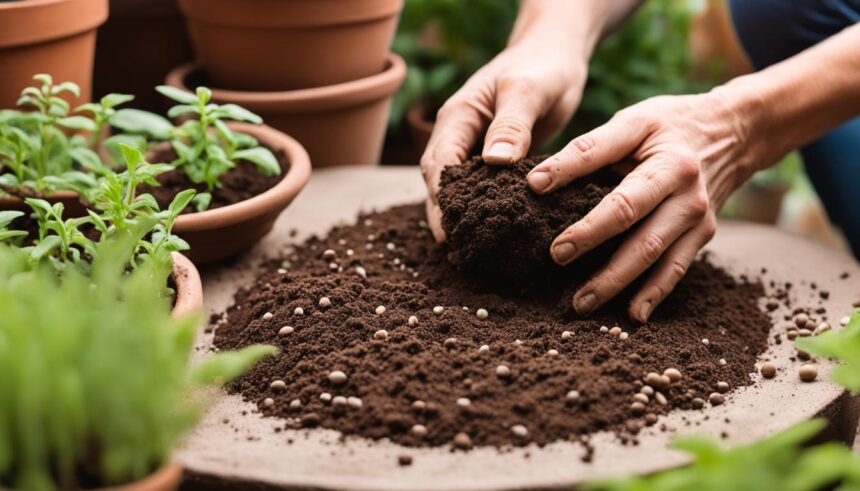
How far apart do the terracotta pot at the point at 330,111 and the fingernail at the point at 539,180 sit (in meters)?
0.81

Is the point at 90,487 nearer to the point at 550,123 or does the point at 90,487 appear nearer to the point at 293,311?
the point at 293,311

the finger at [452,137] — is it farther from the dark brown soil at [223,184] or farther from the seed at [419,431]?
the seed at [419,431]

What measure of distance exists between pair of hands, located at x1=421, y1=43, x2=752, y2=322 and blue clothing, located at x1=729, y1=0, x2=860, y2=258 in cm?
61

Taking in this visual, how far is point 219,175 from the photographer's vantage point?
187 cm

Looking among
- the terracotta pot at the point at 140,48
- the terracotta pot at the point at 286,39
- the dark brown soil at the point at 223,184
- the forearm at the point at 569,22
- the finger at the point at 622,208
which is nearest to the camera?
the finger at the point at 622,208

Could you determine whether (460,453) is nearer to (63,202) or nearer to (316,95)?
(63,202)

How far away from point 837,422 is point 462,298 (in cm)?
62

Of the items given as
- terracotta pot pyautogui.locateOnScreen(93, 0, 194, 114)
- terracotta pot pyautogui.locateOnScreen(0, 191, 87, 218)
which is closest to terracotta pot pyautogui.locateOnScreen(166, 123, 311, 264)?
terracotta pot pyautogui.locateOnScreen(0, 191, 87, 218)

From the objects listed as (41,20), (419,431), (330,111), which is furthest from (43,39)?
(419,431)

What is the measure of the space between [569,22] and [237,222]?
3.07 feet

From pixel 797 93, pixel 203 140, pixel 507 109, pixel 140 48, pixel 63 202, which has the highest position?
pixel 797 93

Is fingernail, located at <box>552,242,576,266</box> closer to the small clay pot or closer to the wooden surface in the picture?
the wooden surface

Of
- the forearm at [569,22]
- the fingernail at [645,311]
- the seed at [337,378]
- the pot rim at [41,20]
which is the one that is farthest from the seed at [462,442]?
the pot rim at [41,20]

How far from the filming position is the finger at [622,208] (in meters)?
1.46
